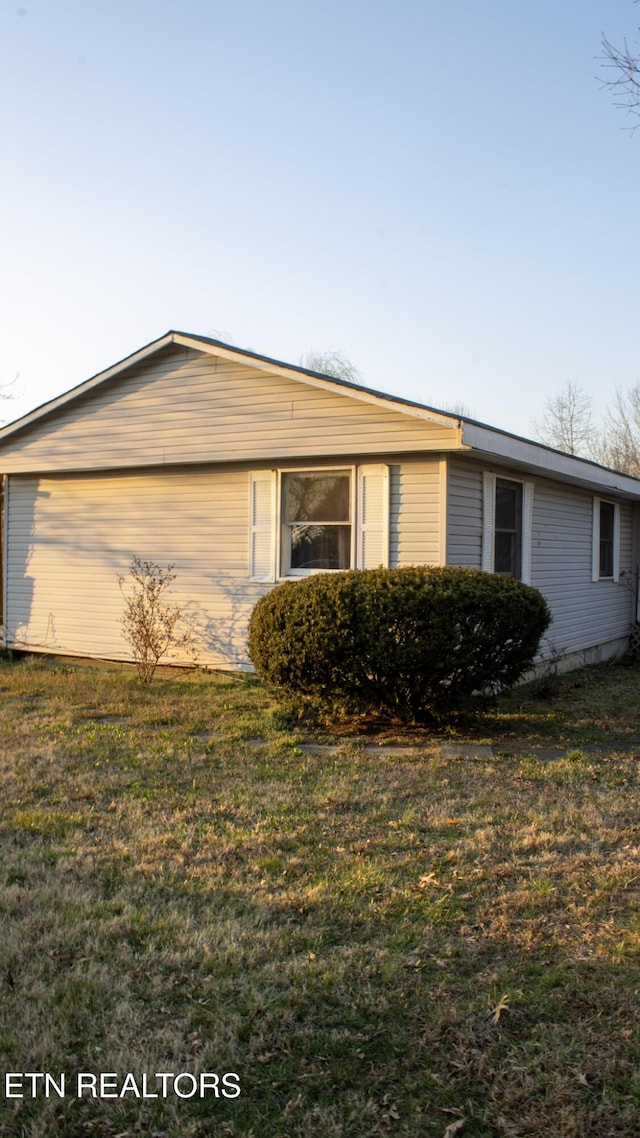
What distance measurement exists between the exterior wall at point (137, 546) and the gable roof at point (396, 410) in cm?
69

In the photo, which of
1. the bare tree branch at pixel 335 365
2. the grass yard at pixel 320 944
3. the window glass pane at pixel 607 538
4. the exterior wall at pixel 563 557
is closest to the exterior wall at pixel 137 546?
the exterior wall at pixel 563 557

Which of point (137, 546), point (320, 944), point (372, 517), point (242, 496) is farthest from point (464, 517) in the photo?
point (320, 944)

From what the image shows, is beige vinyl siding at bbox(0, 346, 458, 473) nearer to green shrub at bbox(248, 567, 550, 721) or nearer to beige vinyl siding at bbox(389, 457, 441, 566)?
beige vinyl siding at bbox(389, 457, 441, 566)

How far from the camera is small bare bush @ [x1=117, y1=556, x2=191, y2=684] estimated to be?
10083mm

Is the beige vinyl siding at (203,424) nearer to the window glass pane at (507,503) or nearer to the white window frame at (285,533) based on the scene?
the white window frame at (285,533)

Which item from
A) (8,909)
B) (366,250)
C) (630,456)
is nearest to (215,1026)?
(8,909)

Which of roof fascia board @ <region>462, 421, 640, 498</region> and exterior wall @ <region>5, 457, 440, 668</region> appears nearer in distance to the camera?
roof fascia board @ <region>462, 421, 640, 498</region>

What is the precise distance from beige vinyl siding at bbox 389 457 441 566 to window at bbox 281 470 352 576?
62cm

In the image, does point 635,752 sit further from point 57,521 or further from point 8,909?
point 57,521

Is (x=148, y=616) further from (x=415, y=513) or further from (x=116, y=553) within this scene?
(x=415, y=513)

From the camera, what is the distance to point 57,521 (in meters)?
12.0

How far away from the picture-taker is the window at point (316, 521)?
955 centimetres

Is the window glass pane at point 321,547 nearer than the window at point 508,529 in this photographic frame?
Yes

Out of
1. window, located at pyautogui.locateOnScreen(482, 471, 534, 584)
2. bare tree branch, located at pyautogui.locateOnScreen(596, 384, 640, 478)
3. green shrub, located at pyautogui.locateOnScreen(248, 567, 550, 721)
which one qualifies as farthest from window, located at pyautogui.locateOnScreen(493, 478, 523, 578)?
bare tree branch, located at pyautogui.locateOnScreen(596, 384, 640, 478)
